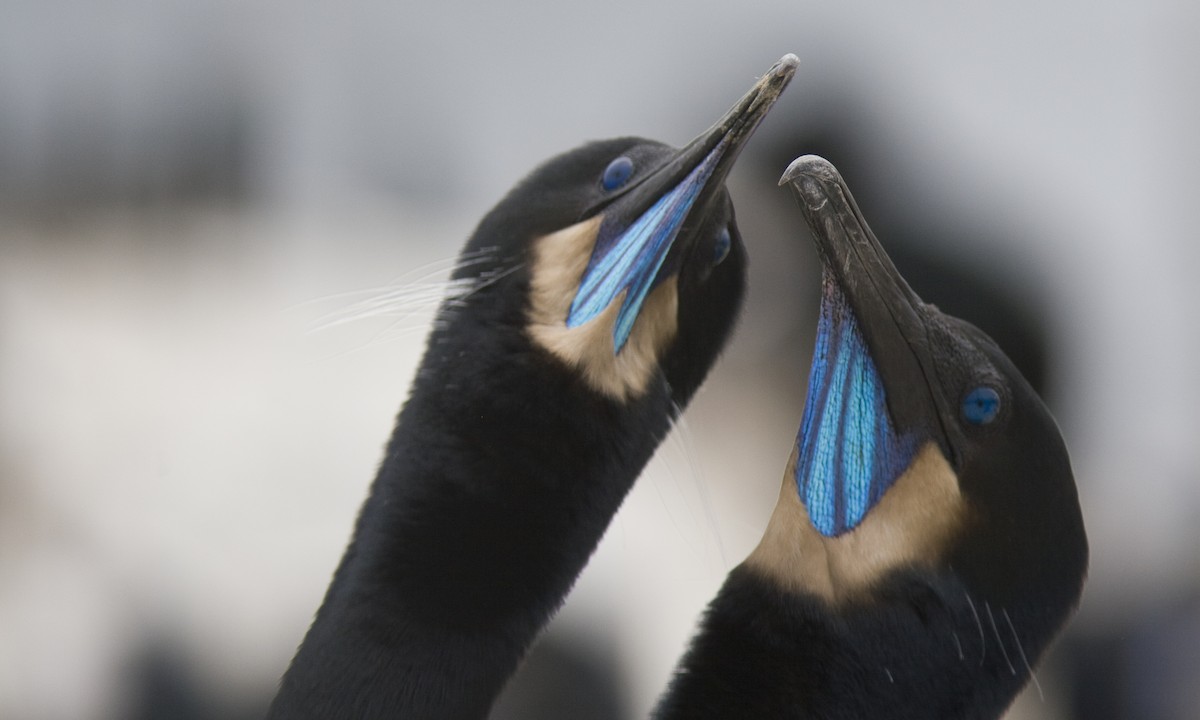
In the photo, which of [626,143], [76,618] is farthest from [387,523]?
[76,618]

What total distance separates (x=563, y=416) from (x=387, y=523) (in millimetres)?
90

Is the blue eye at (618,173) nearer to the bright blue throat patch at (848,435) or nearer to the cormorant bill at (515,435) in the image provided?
the cormorant bill at (515,435)

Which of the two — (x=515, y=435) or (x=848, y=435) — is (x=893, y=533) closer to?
(x=848, y=435)

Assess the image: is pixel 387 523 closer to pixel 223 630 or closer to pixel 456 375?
pixel 456 375

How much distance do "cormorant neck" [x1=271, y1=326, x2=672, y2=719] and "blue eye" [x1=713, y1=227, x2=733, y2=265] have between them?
0.08 m

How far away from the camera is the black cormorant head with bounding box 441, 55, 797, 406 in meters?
0.57

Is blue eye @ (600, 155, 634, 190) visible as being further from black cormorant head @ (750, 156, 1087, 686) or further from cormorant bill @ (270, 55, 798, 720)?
black cormorant head @ (750, 156, 1087, 686)

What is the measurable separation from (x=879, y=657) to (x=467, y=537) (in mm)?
179

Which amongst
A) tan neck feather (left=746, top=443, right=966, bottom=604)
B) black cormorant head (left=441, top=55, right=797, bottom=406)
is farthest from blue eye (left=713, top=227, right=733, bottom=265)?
tan neck feather (left=746, top=443, right=966, bottom=604)

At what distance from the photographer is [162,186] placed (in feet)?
5.03

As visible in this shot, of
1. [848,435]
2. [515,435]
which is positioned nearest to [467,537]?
[515,435]

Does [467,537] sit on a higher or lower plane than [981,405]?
lower

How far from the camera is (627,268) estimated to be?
A: 58cm

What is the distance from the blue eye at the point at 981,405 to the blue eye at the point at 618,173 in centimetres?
19
